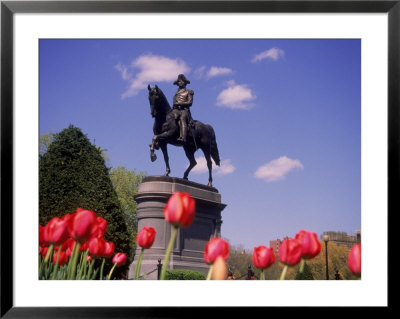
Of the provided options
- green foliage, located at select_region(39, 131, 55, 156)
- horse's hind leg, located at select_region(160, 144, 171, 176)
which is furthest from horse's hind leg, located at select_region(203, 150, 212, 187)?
green foliage, located at select_region(39, 131, 55, 156)

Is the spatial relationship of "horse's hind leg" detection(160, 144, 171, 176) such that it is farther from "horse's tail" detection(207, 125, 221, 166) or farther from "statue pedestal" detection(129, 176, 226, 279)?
"horse's tail" detection(207, 125, 221, 166)

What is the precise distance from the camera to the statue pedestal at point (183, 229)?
1409 cm

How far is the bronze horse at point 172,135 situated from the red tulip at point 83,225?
9199 millimetres

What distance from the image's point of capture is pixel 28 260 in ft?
18.3

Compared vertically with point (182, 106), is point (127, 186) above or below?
below

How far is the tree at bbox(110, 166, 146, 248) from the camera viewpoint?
19375mm

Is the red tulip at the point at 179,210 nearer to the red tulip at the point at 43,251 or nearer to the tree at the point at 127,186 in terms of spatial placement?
the red tulip at the point at 43,251

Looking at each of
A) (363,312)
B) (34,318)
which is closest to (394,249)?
(363,312)

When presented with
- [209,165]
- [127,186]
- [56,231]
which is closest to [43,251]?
[56,231]

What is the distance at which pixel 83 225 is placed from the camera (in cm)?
393

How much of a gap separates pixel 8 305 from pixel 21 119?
1754mm

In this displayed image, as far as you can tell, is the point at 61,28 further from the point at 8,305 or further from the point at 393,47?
Answer: the point at 393,47

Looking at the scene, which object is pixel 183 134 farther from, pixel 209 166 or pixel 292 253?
pixel 292 253

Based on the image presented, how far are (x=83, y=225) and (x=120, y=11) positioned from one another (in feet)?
8.74
